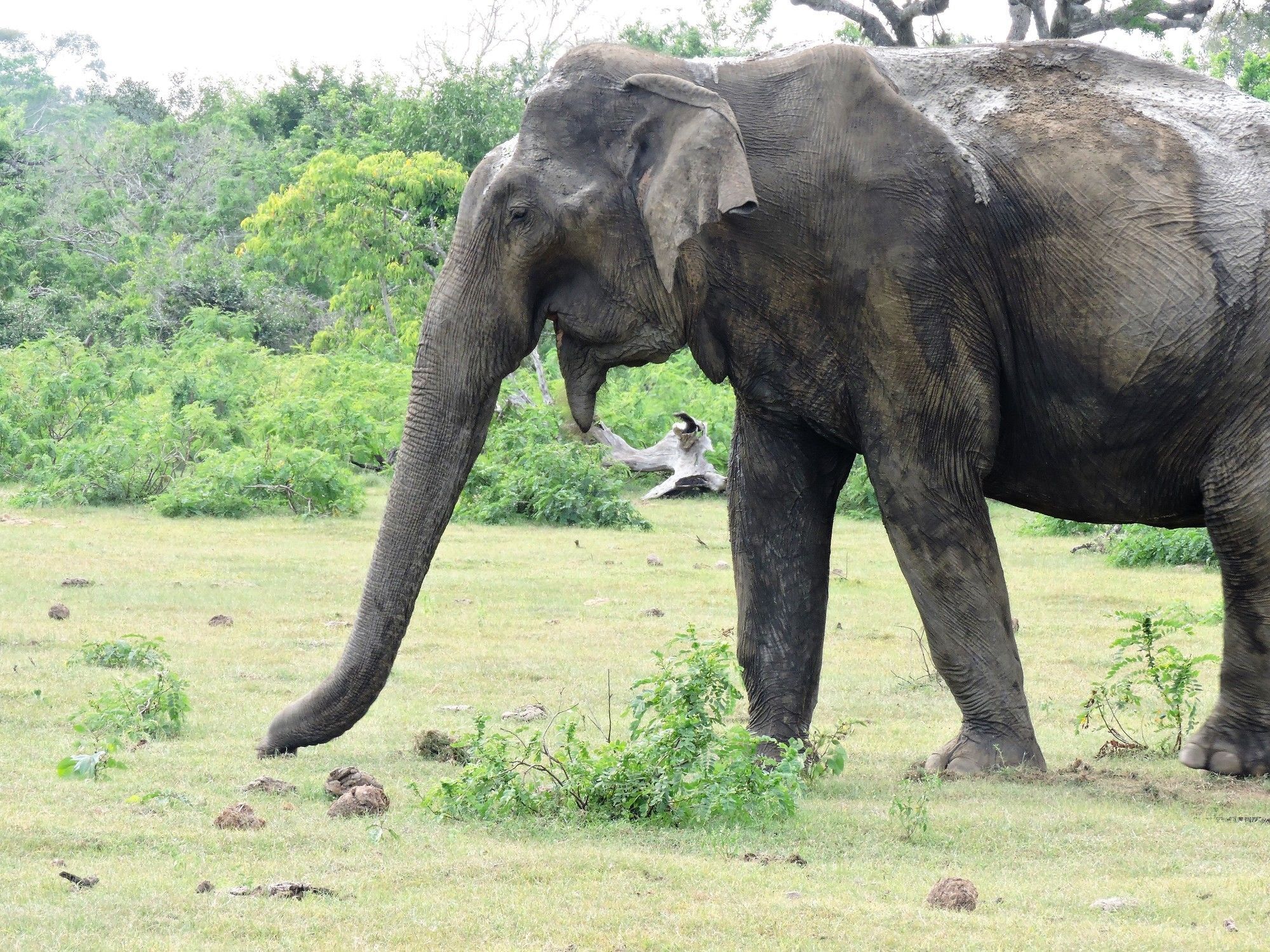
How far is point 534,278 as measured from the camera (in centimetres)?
623

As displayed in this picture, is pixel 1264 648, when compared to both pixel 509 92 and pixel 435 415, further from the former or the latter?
pixel 509 92

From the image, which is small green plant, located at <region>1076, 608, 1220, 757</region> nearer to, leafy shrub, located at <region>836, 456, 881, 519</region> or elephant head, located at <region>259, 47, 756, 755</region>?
elephant head, located at <region>259, 47, 756, 755</region>

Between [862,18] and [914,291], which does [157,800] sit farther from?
[862,18]

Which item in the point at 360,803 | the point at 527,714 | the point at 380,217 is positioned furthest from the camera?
the point at 380,217

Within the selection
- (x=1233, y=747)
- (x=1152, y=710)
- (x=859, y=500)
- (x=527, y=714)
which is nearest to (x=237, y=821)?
(x=527, y=714)

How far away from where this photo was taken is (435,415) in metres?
6.13

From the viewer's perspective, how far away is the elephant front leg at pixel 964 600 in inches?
247

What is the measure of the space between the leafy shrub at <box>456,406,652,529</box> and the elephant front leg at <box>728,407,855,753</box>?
32.1 feet

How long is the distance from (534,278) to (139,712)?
235 cm

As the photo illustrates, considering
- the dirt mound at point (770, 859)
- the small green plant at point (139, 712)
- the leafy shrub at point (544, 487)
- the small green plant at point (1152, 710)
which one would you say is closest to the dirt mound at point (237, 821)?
the dirt mound at point (770, 859)

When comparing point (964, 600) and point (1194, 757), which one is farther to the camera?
point (1194, 757)

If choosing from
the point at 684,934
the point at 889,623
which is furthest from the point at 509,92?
the point at 684,934

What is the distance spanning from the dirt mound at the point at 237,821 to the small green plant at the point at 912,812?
1912mm

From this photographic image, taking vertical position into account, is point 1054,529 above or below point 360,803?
below
